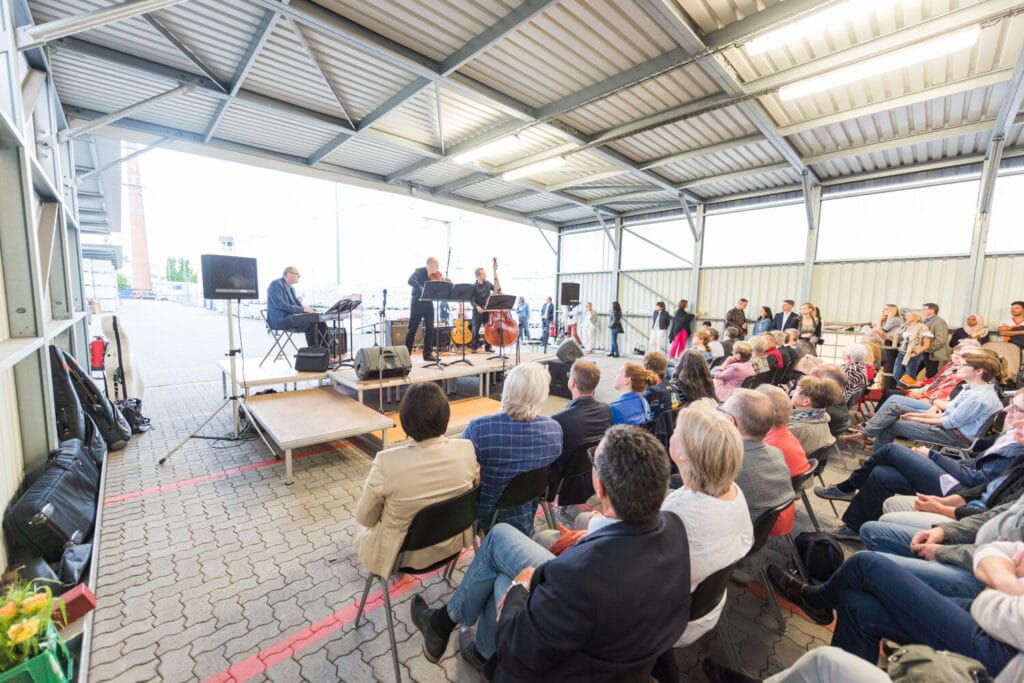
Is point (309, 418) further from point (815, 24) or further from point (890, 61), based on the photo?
point (890, 61)

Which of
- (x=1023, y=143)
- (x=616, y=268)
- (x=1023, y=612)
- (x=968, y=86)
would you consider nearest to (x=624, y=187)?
(x=616, y=268)

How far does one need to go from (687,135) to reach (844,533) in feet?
19.0

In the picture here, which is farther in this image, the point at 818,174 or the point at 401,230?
the point at 401,230

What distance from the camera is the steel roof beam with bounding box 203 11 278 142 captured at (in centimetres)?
383

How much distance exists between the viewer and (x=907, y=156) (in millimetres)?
7145

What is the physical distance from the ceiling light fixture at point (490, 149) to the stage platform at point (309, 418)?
4.36 m

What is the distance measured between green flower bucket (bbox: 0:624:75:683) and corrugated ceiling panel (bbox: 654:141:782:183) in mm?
8458

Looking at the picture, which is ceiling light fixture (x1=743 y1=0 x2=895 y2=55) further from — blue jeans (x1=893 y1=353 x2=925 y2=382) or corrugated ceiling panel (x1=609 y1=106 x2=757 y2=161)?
blue jeans (x1=893 y1=353 x2=925 y2=382)

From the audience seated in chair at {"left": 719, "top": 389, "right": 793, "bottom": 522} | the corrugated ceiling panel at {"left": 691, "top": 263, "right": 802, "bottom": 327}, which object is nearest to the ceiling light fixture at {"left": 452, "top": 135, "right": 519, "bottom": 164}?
the audience seated in chair at {"left": 719, "top": 389, "right": 793, "bottom": 522}

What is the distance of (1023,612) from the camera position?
1146 millimetres

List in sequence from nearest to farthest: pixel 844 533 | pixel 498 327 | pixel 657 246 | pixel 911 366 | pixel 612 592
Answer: pixel 612 592, pixel 844 533, pixel 911 366, pixel 498 327, pixel 657 246

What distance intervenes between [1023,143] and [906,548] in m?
8.43

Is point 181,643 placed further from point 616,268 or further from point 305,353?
point 616,268

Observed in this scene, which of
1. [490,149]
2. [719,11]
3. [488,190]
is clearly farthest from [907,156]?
[488,190]
